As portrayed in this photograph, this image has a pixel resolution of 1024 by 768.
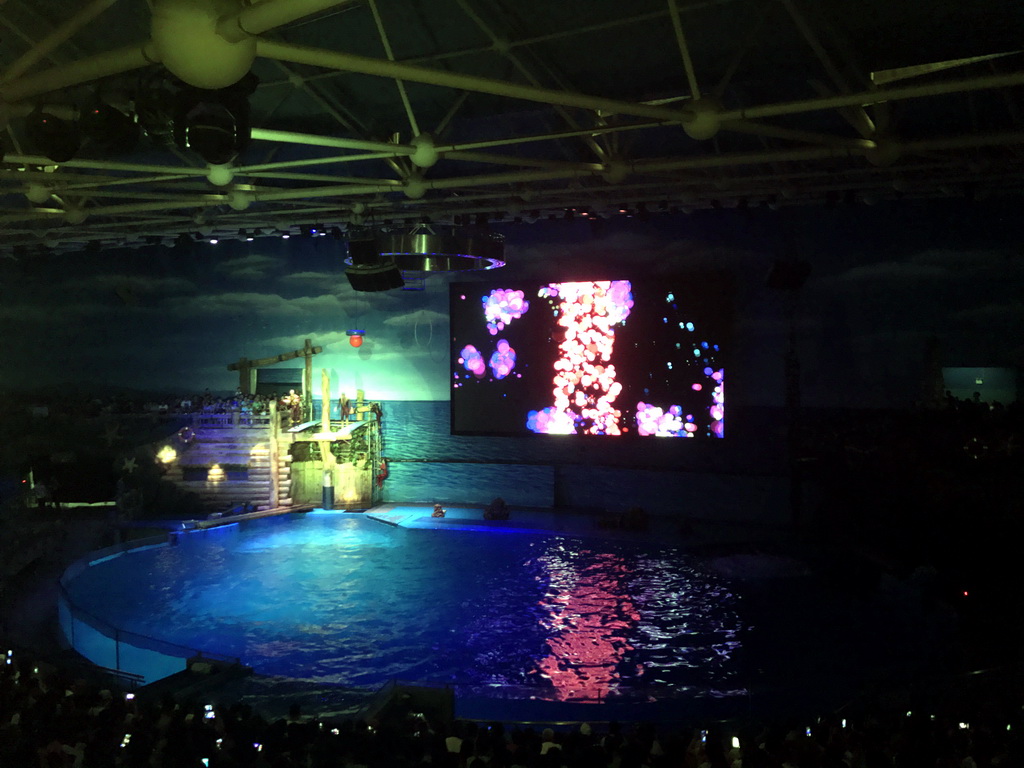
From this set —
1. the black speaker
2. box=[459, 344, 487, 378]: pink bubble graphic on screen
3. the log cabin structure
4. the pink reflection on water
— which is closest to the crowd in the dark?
the pink reflection on water

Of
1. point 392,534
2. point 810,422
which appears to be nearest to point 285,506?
point 392,534

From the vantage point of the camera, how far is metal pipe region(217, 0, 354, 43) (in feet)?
12.6

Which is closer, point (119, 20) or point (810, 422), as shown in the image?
point (119, 20)

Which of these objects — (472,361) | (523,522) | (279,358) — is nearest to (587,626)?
(523,522)

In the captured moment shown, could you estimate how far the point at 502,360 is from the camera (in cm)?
1891

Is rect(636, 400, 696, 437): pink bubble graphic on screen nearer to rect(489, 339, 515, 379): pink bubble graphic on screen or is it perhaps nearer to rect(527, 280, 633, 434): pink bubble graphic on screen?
rect(527, 280, 633, 434): pink bubble graphic on screen

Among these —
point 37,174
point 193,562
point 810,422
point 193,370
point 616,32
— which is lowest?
point 193,562

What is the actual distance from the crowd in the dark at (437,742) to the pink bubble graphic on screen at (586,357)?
11.9 m

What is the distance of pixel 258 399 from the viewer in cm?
2197

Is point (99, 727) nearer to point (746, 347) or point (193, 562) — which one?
point (193, 562)

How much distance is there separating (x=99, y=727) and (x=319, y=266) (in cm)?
1754

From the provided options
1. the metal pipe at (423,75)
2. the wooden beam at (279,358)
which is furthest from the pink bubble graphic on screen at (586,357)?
the metal pipe at (423,75)

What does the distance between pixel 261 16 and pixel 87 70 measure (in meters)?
2.49

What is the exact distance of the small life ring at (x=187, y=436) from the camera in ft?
64.1
